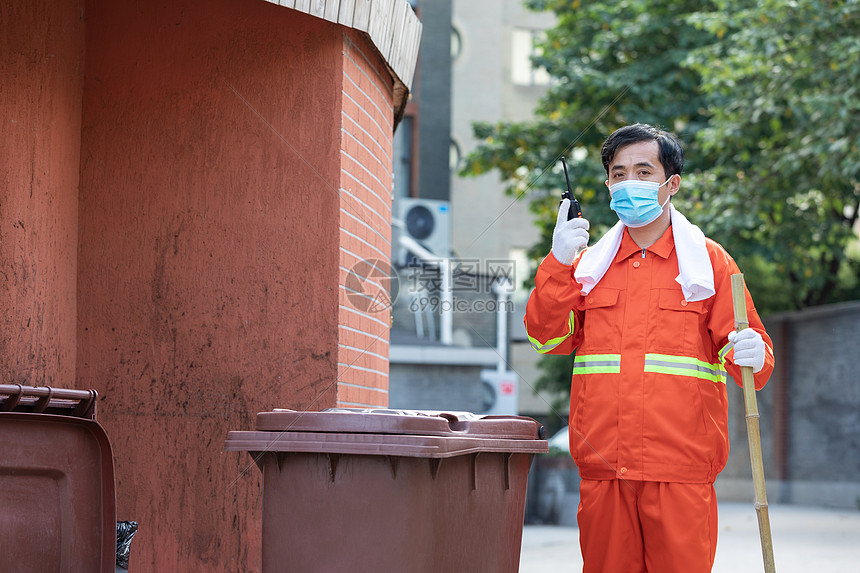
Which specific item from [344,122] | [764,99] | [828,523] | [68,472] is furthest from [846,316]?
[68,472]

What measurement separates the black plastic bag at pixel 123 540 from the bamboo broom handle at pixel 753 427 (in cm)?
231

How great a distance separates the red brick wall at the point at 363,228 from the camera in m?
4.28

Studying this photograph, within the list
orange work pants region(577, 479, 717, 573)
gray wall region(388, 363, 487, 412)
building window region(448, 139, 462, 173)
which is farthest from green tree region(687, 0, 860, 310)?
building window region(448, 139, 462, 173)

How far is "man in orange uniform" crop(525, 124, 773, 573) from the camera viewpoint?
10.2ft

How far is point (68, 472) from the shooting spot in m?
3.02

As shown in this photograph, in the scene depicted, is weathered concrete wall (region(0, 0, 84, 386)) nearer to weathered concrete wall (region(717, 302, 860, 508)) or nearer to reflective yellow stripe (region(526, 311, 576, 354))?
reflective yellow stripe (region(526, 311, 576, 354))

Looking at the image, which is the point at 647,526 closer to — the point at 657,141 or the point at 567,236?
the point at 567,236

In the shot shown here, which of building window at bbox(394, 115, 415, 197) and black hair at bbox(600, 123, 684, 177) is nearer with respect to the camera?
black hair at bbox(600, 123, 684, 177)

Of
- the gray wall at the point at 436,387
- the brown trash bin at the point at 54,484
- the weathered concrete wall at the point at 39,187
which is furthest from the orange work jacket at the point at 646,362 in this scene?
the gray wall at the point at 436,387

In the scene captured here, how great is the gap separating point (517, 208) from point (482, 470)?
22.2 meters

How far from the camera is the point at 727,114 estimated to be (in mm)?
10883

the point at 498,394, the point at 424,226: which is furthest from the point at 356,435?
the point at 424,226

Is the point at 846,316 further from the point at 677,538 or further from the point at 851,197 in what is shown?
the point at 677,538

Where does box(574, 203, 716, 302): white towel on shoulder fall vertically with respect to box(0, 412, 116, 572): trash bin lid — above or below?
above
